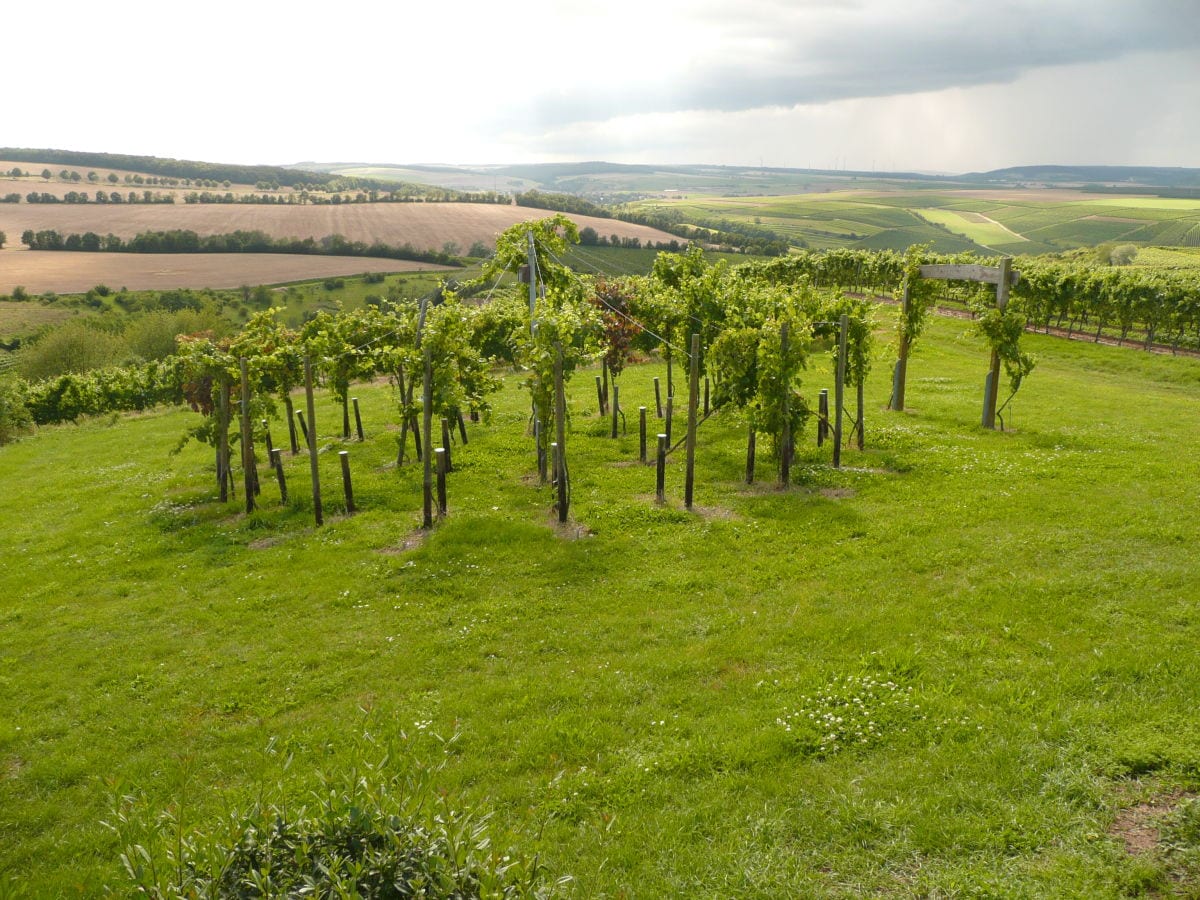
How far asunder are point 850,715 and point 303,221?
4240 inches

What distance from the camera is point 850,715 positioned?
8.23 meters

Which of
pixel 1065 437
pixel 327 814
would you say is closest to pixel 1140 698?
pixel 327 814

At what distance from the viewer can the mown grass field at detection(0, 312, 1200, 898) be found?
6547 millimetres

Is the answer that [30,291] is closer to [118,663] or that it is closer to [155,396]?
[155,396]

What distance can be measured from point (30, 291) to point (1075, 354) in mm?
87490

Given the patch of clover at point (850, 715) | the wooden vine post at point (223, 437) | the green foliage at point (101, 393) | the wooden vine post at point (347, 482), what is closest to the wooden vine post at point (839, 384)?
the patch of clover at point (850, 715)

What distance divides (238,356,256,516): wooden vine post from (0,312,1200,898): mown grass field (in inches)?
21.9

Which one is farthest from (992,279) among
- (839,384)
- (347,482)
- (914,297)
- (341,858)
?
(341,858)

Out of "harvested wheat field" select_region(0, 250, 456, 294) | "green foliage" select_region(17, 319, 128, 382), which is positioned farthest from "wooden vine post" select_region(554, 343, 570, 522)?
"harvested wheat field" select_region(0, 250, 456, 294)

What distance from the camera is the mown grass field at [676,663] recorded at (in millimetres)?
6547

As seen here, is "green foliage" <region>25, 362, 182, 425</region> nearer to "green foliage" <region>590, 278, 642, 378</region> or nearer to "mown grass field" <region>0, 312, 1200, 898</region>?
"mown grass field" <region>0, 312, 1200, 898</region>

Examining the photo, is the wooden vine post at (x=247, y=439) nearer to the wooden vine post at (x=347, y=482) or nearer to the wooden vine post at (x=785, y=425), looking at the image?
the wooden vine post at (x=347, y=482)

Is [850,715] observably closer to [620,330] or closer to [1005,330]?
[1005,330]

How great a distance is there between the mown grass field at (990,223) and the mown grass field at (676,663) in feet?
384
